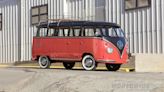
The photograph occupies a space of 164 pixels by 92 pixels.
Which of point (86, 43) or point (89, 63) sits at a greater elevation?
point (86, 43)

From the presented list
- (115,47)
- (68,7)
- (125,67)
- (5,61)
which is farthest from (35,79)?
(5,61)

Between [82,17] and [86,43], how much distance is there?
1017 centimetres

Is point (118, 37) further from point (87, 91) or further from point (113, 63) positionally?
point (87, 91)

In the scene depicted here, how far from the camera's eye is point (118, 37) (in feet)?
65.6

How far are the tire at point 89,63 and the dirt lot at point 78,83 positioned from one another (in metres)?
3.33

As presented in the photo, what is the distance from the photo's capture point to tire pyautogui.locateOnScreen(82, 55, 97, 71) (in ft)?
65.5

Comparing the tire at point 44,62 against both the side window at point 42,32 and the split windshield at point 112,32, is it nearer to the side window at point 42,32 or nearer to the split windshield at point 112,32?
the side window at point 42,32

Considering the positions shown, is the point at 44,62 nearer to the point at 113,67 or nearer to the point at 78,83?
the point at 113,67

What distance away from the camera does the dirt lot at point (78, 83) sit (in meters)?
12.5

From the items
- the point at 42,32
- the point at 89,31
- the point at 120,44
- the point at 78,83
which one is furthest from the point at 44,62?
the point at 78,83

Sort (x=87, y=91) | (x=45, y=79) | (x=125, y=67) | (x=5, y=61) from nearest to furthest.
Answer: (x=87, y=91) < (x=45, y=79) < (x=125, y=67) < (x=5, y=61)

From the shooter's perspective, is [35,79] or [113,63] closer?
[35,79]

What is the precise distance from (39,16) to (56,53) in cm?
1318

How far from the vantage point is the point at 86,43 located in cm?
2000
